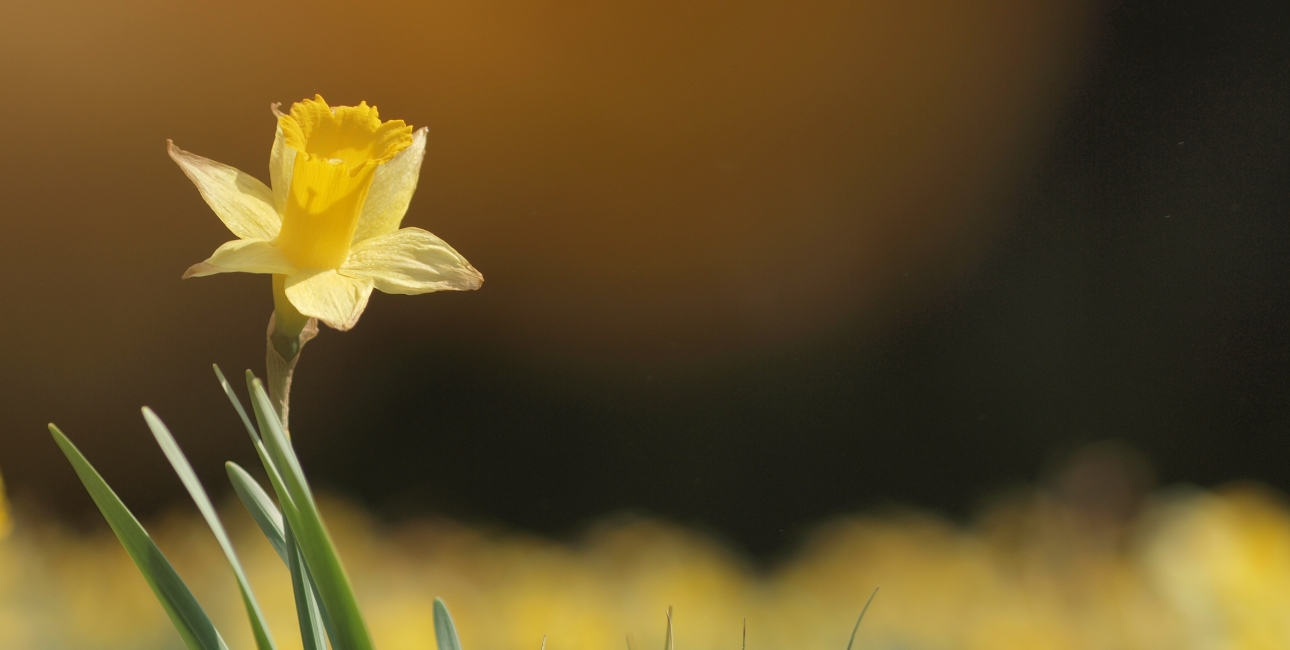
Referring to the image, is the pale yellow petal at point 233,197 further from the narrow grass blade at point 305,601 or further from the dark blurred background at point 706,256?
the dark blurred background at point 706,256

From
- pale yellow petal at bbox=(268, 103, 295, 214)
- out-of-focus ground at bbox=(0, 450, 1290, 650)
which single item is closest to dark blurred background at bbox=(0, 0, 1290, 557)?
out-of-focus ground at bbox=(0, 450, 1290, 650)

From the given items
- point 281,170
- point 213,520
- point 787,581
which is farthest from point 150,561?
point 787,581

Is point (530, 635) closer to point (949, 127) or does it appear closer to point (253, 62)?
point (253, 62)

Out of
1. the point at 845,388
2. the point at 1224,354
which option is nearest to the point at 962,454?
the point at 845,388

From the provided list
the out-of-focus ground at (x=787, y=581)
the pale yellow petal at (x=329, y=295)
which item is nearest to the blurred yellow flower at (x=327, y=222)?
the pale yellow petal at (x=329, y=295)

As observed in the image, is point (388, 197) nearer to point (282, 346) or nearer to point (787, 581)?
point (282, 346)
